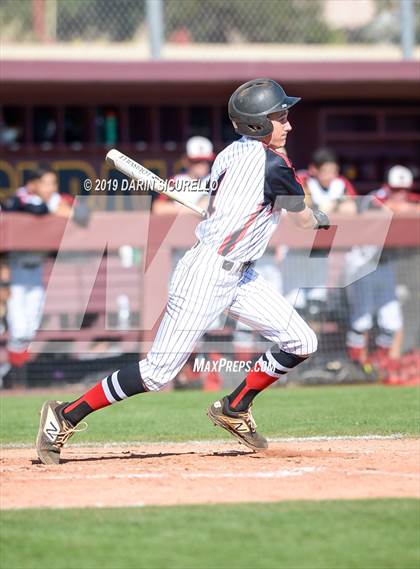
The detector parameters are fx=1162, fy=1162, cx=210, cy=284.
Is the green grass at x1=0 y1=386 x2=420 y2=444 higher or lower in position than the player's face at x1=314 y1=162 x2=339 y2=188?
lower

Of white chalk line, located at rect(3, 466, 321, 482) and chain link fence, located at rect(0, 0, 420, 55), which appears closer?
white chalk line, located at rect(3, 466, 321, 482)

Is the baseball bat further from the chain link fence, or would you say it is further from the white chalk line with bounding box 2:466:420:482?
the chain link fence

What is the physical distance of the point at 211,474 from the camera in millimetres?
6430

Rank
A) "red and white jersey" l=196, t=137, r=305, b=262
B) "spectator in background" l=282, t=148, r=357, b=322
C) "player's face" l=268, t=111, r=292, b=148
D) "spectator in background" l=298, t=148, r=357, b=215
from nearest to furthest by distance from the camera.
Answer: "red and white jersey" l=196, t=137, r=305, b=262 → "player's face" l=268, t=111, r=292, b=148 → "spectator in background" l=282, t=148, r=357, b=322 → "spectator in background" l=298, t=148, r=357, b=215

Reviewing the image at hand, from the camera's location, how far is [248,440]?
24.2ft

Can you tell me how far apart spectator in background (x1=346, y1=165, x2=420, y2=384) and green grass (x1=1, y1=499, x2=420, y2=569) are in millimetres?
7250

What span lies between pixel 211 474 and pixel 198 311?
0.96 meters

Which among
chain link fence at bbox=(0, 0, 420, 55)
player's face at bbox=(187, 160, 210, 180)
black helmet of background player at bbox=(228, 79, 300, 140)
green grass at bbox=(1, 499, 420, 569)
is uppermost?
chain link fence at bbox=(0, 0, 420, 55)

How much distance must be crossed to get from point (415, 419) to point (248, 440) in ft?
7.32

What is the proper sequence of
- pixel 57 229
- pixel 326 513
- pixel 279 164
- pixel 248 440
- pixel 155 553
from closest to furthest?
pixel 155 553, pixel 326 513, pixel 279 164, pixel 248 440, pixel 57 229

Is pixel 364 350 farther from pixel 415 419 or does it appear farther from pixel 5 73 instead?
pixel 5 73

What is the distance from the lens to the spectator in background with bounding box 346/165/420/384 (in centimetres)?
1272

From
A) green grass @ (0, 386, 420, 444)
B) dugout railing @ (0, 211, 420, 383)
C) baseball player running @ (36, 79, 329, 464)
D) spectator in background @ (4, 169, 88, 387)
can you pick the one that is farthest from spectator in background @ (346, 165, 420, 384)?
baseball player running @ (36, 79, 329, 464)

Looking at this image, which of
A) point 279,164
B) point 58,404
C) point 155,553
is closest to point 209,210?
point 279,164
